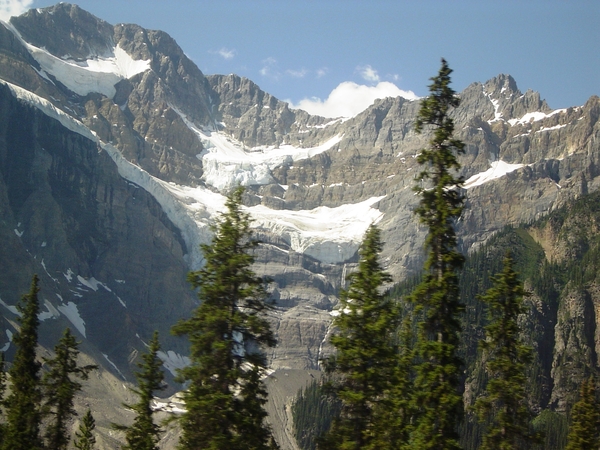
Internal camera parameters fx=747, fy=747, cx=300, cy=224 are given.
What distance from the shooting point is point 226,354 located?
26.0 meters

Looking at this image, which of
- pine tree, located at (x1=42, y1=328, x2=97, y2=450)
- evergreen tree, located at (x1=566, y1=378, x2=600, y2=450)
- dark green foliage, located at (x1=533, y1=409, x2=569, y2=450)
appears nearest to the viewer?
evergreen tree, located at (x1=566, y1=378, x2=600, y2=450)

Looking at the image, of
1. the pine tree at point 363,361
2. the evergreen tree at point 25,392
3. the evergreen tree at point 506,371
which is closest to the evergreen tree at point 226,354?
the pine tree at point 363,361

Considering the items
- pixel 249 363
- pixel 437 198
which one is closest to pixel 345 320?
pixel 249 363

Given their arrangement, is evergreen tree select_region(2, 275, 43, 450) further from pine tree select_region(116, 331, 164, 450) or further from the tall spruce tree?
the tall spruce tree

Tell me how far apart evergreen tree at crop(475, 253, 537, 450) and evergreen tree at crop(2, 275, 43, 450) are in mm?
25664

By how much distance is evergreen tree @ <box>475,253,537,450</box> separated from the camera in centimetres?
2736

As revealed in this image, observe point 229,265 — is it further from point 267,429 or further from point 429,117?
point 429,117

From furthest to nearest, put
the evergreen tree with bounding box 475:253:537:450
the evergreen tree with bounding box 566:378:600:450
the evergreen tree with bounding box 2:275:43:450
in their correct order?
the evergreen tree with bounding box 2:275:43:450 < the evergreen tree with bounding box 566:378:600:450 < the evergreen tree with bounding box 475:253:537:450

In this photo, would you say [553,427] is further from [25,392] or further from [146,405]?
[25,392]

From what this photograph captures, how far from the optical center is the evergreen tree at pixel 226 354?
25328mm

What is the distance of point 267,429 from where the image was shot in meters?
27.2

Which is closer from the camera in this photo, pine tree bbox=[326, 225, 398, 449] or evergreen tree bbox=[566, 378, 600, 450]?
pine tree bbox=[326, 225, 398, 449]

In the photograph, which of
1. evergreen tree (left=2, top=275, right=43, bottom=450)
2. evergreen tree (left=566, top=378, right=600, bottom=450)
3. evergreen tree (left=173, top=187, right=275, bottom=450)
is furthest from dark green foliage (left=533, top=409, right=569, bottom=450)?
evergreen tree (left=173, top=187, right=275, bottom=450)

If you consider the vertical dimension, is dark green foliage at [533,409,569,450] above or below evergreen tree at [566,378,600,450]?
above
